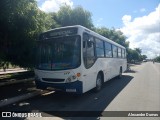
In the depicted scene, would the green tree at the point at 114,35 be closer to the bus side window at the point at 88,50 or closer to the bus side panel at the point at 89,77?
the bus side window at the point at 88,50

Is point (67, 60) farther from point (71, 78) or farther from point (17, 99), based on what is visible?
point (17, 99)

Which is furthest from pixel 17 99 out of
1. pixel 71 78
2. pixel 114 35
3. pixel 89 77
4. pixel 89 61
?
pixel 114 35

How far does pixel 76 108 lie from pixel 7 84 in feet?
23.0

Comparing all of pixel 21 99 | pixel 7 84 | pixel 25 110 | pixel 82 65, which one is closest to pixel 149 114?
pixel 82 65

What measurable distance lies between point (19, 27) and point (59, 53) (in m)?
2.93

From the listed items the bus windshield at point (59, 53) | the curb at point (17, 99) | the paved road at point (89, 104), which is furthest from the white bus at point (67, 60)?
the curb at point (17, 99)

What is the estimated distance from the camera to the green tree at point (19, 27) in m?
9.30

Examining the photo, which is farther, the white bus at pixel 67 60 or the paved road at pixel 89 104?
the white bus at pixel 67 60

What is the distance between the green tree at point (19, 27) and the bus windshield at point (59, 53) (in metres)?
1.58

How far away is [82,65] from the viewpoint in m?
8.73

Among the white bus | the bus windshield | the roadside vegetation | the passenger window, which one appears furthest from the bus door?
the roadside vegetation

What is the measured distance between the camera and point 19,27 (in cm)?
1045

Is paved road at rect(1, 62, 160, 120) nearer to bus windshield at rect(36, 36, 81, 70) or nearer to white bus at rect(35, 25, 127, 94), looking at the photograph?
white bus at rect(35, 25, 127, 94)

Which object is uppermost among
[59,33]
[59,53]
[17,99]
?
[59,33]
